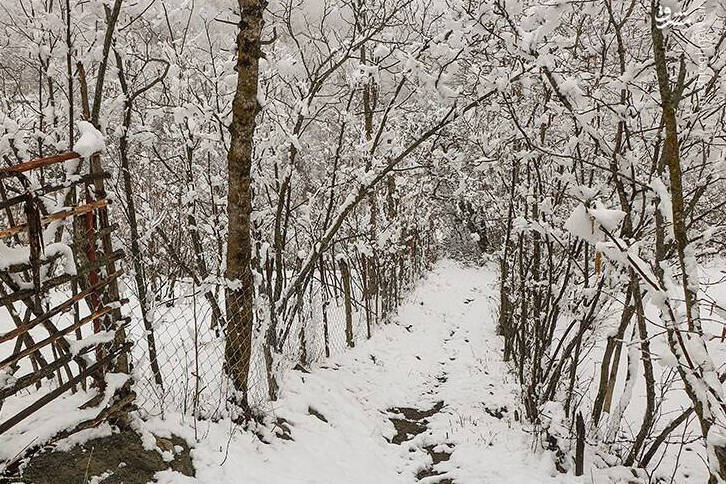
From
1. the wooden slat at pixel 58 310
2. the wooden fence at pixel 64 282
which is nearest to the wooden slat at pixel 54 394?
the wooden fence at pixel 64 282

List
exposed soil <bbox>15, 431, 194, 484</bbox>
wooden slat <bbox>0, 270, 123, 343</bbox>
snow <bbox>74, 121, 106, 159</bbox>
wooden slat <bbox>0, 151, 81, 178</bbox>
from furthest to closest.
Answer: exposed soil <bbox>15, 431, 194, 484</bbox> < snow <bbox>74, 121, 106, 159</bbox> < wooden slat <bbox>0, 270, 123, 343</bbox> < wooden slat <bbox>0, 151, 81, 178</bbox>

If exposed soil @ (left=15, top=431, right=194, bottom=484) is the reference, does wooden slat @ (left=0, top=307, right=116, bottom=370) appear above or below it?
above

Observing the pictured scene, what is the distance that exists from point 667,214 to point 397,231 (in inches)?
304

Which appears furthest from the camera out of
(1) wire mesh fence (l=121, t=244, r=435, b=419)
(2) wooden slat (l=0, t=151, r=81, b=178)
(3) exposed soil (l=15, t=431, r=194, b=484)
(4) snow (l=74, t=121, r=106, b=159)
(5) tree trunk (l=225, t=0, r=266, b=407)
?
(1) wire mesh fence (l=121, t=244, r=435, b=419)

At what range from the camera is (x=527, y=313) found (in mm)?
5602

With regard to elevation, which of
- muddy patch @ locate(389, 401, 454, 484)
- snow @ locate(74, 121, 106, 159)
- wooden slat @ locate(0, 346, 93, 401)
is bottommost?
muddy patch @ locate(389, 401, 454, 484)

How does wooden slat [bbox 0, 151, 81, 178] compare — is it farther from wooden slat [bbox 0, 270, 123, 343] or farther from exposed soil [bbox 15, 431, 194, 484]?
exposed soil [bbox 15, 431, 194, 484]

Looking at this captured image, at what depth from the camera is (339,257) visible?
25.2 feet

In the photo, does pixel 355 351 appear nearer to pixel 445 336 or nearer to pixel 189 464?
pixel 445 336

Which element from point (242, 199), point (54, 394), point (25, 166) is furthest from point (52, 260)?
point (242, 199)

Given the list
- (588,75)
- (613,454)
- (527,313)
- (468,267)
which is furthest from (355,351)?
(468,267)

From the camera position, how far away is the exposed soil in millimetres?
2600

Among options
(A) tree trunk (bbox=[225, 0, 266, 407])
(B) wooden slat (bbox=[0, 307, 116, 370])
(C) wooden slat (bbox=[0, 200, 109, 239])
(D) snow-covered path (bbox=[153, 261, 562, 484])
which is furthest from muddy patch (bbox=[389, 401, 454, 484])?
(C) wooden slat (bbox=[0, 200, 109, 239])

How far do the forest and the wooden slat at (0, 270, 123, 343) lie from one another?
23mm
